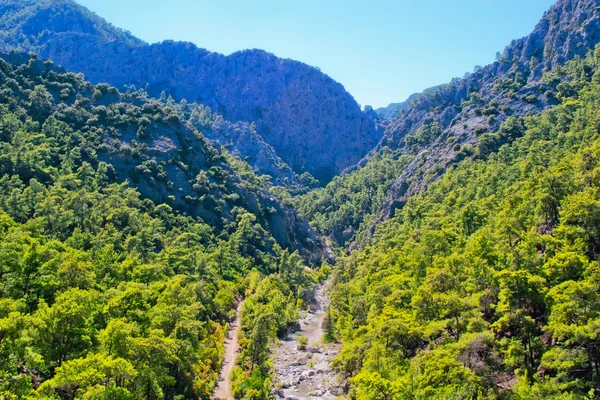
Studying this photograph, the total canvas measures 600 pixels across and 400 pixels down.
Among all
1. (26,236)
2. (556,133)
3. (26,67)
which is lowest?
(26,236)

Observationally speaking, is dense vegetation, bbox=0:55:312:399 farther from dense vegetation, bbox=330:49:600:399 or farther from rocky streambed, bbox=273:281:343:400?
dense vegetation, bbox=330:49:600:399

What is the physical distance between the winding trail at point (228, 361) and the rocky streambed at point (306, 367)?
6.90 m

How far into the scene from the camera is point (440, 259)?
219ft

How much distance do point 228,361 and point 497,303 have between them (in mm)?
41749

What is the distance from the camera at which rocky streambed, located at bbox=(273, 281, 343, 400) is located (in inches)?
2436

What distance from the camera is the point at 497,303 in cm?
4850

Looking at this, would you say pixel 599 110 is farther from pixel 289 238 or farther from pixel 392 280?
pixel 289 238

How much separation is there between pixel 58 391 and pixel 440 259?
5151 cm

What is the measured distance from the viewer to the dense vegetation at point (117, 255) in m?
41.4

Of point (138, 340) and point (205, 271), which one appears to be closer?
point (138, 340)

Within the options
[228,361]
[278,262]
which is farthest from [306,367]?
[278,262]

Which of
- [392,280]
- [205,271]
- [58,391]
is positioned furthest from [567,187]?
[205,271]

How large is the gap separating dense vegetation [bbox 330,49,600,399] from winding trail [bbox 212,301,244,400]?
55.2ft

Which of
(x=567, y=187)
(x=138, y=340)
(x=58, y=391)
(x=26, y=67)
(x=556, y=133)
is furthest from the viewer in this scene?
(x=26, y=67)
